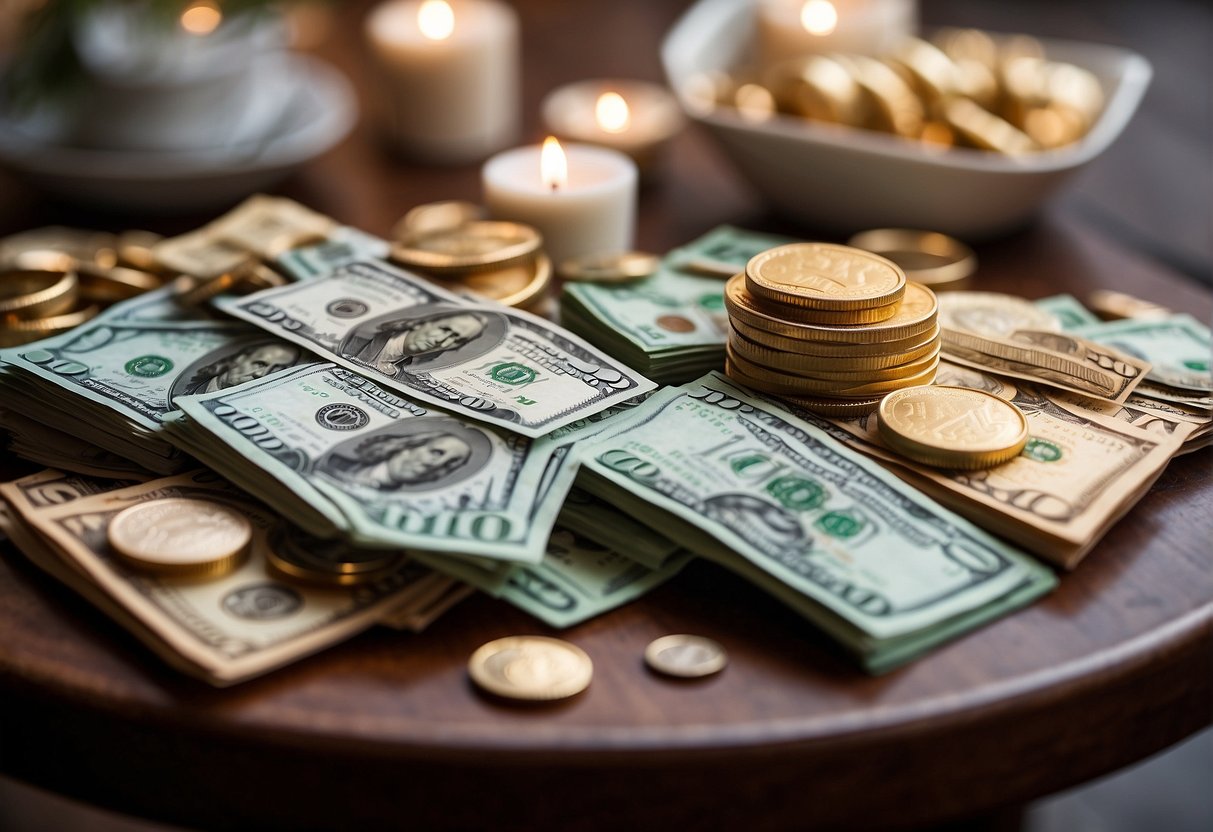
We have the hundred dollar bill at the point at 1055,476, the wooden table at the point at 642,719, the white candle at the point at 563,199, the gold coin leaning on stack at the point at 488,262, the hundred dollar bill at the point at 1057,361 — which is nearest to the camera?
the wooden table at the point at 642,719

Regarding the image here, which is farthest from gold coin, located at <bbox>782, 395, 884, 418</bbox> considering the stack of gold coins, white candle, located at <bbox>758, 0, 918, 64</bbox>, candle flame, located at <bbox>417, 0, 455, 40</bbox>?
candle flame, located at <bbox>417, 0, 455, 40</bbox>

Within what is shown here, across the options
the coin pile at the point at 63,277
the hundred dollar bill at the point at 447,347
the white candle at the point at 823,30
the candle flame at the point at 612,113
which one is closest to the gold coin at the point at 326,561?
the hundred dollar bill at the point at 447,347

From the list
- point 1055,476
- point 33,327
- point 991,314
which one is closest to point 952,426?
point 1055,476

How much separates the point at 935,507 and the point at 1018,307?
0.31 meters

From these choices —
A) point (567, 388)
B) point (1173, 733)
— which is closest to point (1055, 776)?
point (1173, 733)

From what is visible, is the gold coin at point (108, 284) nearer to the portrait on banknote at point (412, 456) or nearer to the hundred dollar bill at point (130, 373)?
the hundred dollar bill at point (130, 373)

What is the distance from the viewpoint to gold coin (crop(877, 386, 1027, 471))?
74 centimetres

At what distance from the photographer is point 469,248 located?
968 millimetres

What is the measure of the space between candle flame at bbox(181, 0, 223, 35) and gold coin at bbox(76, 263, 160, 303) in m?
0.41

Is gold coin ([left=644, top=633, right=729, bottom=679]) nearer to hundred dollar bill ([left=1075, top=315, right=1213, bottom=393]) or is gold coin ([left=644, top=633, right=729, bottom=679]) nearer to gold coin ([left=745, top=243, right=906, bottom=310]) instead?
gold coin ([left=745, top=243, right=906, bottom=310])

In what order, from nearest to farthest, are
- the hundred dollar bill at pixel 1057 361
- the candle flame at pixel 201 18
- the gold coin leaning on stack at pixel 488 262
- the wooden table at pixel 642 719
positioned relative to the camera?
1. the wooden table at pixel 642 719
2. the hundred dollar bill at pixel 1057 361
3. the gold coin leaning on stack at pixel 488 262
4. the candle flame at pixel 201 18

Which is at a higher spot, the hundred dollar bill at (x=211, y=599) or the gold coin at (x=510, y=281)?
the gold coin at (x=510, y=281)

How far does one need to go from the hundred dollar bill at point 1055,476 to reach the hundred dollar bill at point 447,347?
0.54 ft

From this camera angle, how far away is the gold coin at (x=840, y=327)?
771mm
